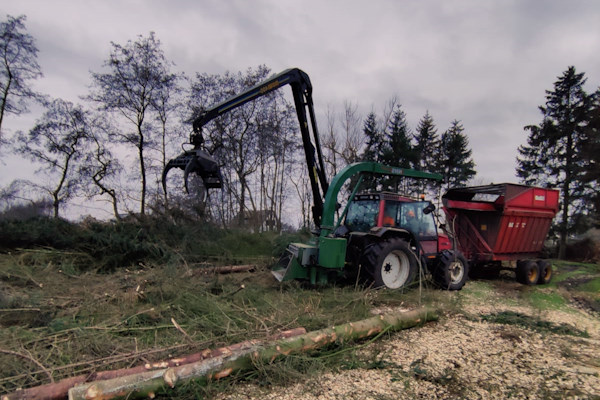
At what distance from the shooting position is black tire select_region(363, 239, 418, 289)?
6.00m

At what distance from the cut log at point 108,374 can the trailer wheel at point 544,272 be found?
8.34 metres

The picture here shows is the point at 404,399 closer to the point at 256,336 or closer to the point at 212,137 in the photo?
the point at 256,336

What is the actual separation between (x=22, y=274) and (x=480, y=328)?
291 inches

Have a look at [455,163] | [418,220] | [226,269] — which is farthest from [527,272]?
[455,163]

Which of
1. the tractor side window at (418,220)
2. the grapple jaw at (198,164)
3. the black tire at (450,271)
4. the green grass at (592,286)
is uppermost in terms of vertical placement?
the grapple jaw at (198,164)

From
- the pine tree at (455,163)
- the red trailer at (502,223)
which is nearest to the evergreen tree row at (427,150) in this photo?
the pine tree at (455,163)

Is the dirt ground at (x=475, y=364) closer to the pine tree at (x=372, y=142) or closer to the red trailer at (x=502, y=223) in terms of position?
the red trailer at (x=502, y=223)

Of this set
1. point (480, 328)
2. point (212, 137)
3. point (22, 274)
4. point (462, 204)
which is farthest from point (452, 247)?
point (212, 137)

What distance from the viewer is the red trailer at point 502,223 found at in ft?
27.4

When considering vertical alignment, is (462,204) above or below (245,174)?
below

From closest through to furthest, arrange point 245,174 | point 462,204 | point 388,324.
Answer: point 388,324, point 462,204, point 245,174

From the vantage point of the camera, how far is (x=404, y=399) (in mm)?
2779

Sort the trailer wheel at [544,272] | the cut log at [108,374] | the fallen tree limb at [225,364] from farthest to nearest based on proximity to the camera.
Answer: the trailer wheel at [544,272], the fallen tree limb at [225,364], the cut log at [108,374]

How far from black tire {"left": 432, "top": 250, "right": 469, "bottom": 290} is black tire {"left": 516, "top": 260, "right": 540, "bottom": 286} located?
246 cm
